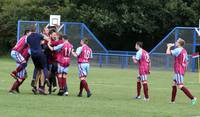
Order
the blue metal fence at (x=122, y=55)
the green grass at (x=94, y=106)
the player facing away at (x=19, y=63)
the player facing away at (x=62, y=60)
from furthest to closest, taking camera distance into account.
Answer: the blue metal fence at (x=122, y=55), the player facing away at (x=62, y=60), the player facing away at (x=19, y=63), the green grass at (x=94, y=106)

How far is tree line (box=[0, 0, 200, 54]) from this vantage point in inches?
2048

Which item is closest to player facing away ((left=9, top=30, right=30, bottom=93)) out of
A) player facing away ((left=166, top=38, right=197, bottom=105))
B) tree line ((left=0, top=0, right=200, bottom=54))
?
player facing away ((left=166, top=38, right=197, bottom=105))

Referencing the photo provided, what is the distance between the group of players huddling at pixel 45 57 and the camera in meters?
18.3

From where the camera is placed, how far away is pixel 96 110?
14156 millimetres

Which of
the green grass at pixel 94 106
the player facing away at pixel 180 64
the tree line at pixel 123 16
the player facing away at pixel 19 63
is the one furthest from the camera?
the tree line at pixel 123 16

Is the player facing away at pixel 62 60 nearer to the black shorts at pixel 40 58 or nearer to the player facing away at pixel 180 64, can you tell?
the black shorts at pixel 40 58

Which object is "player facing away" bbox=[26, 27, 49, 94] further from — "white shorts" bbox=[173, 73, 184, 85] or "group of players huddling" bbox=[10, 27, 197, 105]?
"white shorts" bbox=[173, 73, 184, 85]

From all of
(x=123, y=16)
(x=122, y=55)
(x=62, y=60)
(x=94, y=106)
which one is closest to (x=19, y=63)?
(x=62, y=60)

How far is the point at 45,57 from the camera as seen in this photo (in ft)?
60.5

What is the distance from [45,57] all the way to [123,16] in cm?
3422

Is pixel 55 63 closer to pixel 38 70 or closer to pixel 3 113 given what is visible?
pixel 38 70

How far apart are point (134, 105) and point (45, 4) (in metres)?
41.9

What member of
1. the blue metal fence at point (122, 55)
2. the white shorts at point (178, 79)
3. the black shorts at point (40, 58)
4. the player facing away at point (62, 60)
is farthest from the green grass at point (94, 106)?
the blue metal fence at point (122, 55)

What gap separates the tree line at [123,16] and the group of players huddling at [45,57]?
1288 inches
